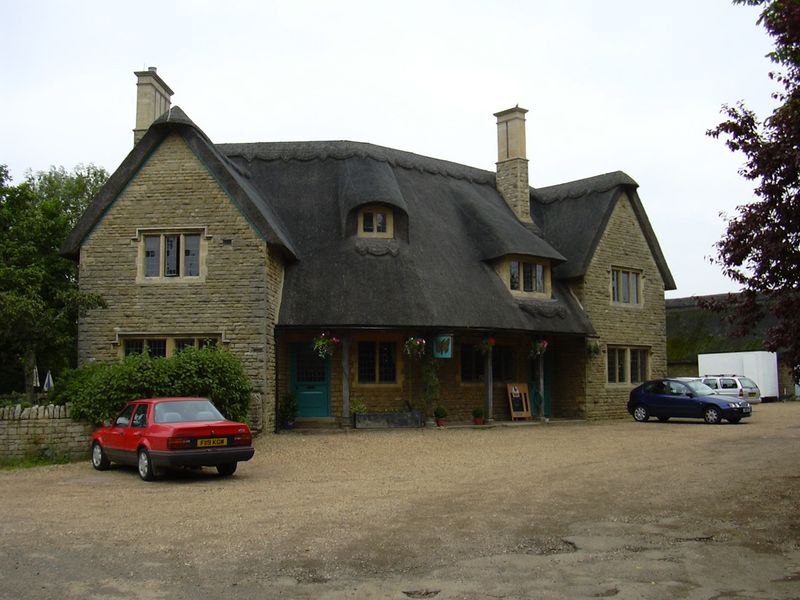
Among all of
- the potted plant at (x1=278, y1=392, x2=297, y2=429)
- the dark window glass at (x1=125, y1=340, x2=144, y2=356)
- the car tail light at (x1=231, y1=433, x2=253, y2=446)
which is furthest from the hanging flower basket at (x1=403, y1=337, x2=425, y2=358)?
the car tail light at (x1=231, y1=433, x2=253, y2=446)

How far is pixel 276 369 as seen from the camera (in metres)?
23.1

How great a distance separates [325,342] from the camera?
22.0 meters

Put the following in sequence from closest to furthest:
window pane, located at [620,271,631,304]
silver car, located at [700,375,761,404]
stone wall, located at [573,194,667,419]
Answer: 1. stone wall, located at [573,194,667,419]
2. window pane, located at [620,271,631,304]
3. silver car, located at [700,375,761,404]

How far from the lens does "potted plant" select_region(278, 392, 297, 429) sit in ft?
74.9

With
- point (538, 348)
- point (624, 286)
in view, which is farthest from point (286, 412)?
point (624, 286)

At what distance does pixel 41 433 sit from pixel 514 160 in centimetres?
1983

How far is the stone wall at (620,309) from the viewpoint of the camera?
2847cm

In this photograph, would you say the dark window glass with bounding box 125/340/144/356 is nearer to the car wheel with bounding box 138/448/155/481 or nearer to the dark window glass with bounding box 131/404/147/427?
the dark window glass with bounding box 131/404/147/427

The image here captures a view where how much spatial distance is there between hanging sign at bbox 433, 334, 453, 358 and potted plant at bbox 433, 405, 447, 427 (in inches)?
66.2

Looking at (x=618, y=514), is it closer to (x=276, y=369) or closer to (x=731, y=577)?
(x=731, y=577)

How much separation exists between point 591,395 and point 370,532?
20.0 meters

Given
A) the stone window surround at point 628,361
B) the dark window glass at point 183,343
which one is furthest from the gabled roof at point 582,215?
the dark window glass at point 183,343

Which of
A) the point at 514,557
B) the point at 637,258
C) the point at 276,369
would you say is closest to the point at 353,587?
the point at 514,557

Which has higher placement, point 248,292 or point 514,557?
point 248,292
